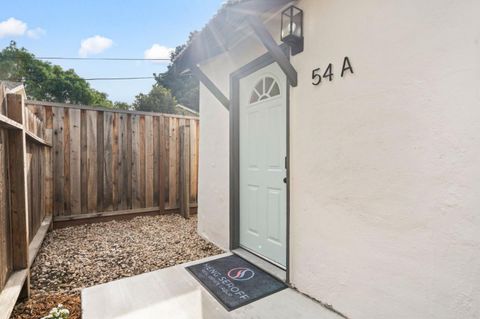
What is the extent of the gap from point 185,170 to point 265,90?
288 cm

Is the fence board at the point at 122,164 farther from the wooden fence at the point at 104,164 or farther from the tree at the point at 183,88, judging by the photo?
the tree at the point at 183,88

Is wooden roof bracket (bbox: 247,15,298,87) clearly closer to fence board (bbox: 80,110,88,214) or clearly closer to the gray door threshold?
the gray door threshold

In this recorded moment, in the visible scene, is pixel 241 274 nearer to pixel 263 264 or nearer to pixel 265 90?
pixel 263 264

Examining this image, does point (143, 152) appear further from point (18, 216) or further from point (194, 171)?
point (18, 216)

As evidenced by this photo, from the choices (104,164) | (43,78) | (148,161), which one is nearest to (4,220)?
(104,164)

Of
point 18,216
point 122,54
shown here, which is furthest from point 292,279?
point 122,54

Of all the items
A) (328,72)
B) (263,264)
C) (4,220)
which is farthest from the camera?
(263,264)

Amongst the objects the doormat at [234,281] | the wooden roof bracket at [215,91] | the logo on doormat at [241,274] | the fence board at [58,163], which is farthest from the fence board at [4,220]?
the fence board at [58,163]

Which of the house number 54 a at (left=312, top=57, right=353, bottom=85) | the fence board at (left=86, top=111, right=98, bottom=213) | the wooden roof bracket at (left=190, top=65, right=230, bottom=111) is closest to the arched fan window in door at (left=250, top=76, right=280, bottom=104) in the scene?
the wooden roof bracket at (left=190, top=65, right=230, bottom=111)

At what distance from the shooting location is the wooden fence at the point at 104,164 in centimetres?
393

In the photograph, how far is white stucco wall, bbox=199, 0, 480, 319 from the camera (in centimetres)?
138

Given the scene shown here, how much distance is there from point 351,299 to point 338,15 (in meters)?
2.21

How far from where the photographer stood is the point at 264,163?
9.72 feet

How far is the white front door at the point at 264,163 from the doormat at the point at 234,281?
0.27 meters
